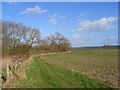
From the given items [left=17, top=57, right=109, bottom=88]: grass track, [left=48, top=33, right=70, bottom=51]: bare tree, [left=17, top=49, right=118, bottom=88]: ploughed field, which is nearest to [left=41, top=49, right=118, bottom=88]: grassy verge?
[left=17, top=49, right=118, bottom=88]: ploughed field

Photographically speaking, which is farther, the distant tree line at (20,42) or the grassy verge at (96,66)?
the distant tree line at (20,42)

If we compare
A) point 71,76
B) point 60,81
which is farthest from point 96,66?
point 60,81

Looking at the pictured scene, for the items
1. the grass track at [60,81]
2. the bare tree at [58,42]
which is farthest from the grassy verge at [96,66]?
the bare tree at [58,42]

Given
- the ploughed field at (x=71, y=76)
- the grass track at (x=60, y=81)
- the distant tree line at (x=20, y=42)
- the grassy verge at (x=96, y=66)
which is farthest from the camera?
the distant tree line at (x=20, y=42)

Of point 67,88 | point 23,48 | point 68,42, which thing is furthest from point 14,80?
point 68,42

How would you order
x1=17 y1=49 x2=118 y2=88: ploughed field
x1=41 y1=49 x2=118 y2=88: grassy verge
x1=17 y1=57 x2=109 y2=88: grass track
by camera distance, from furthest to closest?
1. x1=41 y1=49 x2=118 y2=88: grassy verge
2. x1=17 y1=49 x2=118 y2=88: ploughed field
3. x1=17 y1=57 x2=109 y2=88: grass track

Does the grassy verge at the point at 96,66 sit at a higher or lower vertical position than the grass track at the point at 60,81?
lower

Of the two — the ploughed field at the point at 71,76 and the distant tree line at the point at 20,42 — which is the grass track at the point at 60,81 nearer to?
the ploughed field at the point at 71,76

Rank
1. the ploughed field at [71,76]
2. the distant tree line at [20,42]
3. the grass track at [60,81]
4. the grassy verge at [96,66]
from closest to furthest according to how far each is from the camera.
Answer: the grass track at [60,81] < the ploughed field at [71,76] < the grassy verge at [96,66] < the distant tree line at [20,42]

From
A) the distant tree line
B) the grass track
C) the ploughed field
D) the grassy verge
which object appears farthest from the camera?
the distant tree line

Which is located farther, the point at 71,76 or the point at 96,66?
the point at 96,66

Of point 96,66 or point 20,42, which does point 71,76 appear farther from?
point 20,42

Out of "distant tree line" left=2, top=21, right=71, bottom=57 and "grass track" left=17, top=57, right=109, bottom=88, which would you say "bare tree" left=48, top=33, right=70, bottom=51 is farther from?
"grass track" left=17, top=57, right=109, bottom=88

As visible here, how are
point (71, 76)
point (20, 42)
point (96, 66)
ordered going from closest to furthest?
1. point (71, 76)
2. point (96, 66)
3. point (20, 42)
